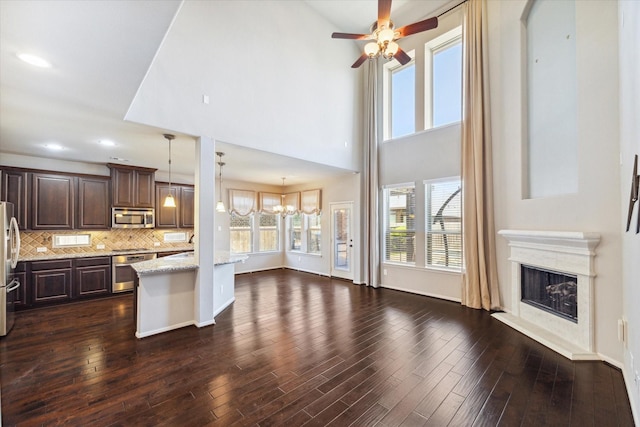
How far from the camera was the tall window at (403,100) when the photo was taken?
610cm

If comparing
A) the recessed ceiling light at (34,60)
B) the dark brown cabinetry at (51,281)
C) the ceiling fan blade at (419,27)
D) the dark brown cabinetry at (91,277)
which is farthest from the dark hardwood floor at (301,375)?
the ceiling fan blade at (419,27)

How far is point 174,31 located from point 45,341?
4.35m

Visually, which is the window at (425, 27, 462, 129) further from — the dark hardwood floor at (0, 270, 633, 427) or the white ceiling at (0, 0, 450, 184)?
the dark hardwood floor at (0, 270, 633, 427)

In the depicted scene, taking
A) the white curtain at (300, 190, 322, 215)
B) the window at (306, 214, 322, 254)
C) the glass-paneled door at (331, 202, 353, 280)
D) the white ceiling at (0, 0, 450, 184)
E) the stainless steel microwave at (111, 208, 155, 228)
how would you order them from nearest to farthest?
the white ceiling at (0, 0, 450, 184)
the stainless steel microwave at (111, 208, 155, 228)
the glass-paneled door at (331, 202, 353, 280)
the white curtain at (300, 190, 322, 215)
the window at (306, 214, 322, 254)

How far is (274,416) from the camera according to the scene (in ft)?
6.83

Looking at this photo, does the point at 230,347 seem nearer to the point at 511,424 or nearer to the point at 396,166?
the point at 511,424

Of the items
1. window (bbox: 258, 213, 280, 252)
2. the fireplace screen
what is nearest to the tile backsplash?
window (bbox: 258, 213, 280, 252)

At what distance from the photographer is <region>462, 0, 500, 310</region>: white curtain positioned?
4641 millimetres

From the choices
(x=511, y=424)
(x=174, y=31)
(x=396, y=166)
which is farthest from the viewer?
(x=396, y=166)

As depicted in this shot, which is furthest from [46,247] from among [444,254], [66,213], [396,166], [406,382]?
[444,254]

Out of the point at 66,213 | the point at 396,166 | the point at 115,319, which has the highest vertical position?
the point at 396,166

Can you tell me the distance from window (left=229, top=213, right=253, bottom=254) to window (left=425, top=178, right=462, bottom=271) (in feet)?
16.7

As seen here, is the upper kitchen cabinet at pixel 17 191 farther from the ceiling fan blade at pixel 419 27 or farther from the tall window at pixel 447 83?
the tall window at pixel 447 83

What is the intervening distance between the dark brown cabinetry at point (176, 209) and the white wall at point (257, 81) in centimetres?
342
